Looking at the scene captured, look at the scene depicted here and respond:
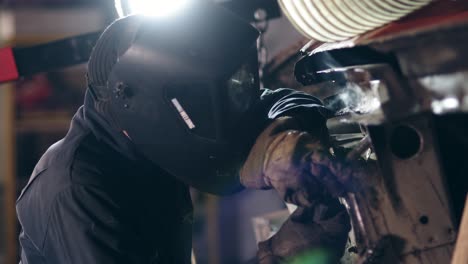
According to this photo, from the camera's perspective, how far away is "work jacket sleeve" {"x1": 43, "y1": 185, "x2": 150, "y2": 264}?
1444 mm

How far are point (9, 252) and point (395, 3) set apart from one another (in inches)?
178

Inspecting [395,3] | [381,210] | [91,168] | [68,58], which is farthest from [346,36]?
[68,58]

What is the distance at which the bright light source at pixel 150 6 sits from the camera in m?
1.49

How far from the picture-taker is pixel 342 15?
3.92 ft

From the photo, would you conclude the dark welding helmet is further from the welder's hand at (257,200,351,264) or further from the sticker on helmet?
the welder's hand at (257,200,351,264)

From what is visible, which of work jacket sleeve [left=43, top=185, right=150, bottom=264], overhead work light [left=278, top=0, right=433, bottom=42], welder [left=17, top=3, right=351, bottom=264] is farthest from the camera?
work jacket sleeve [left=43, top=185, right=150, bottom=264]

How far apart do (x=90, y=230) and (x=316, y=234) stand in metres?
0.56

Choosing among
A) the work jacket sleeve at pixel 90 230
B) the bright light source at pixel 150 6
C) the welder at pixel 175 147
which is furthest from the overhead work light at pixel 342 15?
the work jacket sleeve at pixel 90 230

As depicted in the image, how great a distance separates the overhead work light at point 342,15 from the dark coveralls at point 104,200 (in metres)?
0.28

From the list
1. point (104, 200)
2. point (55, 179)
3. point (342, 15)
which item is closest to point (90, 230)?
point (104, 200)

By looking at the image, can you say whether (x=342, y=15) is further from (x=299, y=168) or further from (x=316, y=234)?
(x=316, y=234)

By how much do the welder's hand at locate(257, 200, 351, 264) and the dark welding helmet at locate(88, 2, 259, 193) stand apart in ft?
0.66

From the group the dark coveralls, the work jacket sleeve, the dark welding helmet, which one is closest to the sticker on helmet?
the dark welding helmet

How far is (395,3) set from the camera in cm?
115
